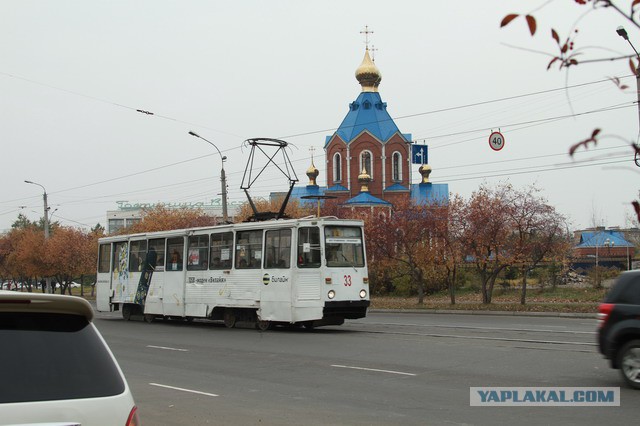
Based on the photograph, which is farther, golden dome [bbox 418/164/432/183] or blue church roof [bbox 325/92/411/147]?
golden dome [bbox 418/164/432/183]

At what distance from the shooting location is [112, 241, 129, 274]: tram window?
2912 cm

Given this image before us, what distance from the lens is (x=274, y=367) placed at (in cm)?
1408

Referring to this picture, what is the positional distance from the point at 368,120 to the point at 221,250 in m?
55.9

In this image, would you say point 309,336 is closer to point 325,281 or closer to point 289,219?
point 325,281

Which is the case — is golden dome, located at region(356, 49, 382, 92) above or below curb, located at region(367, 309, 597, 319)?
above

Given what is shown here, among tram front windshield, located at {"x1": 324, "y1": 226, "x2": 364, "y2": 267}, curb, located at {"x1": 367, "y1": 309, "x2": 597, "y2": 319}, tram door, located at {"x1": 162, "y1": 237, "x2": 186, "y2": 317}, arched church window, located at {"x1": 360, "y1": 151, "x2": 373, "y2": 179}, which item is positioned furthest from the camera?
arched church window, located at {"x1": 360, "y1": 151, "x2": 373, "y2": 179}

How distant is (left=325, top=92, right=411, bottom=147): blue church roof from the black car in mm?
66554

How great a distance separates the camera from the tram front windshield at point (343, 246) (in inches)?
849

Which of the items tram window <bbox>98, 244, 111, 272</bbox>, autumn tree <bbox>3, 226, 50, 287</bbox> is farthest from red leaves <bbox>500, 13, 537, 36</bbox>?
autumn tree <bbox>3, 226, 50, 287</bbox>

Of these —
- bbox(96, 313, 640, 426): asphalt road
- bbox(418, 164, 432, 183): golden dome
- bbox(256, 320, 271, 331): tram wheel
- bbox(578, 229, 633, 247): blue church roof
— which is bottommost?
bbox(96, 313, 640, 426): asphalt road

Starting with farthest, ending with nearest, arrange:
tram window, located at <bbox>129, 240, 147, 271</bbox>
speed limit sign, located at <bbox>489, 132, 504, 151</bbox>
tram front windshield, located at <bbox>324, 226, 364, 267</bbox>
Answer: speed limit sign, located at <bbox>489, 132, 504, 151</bbox>
tram window, located at <bbox>129, 240, 147, 271</bbox>
tram front windshield, located at <bbox>324, 226, 364, 267</bbox>

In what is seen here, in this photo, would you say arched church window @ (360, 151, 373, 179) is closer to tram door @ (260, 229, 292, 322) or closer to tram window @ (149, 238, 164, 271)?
tram window @ (149, 238, 164, 271)

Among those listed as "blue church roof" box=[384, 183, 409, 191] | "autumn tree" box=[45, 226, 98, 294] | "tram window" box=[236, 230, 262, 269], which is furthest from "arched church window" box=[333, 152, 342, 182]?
"tram window" box=[236, 230, 262, 269]

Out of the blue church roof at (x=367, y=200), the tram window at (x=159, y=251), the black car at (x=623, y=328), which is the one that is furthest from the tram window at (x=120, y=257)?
the blue church roof at (x=367, y=200)
